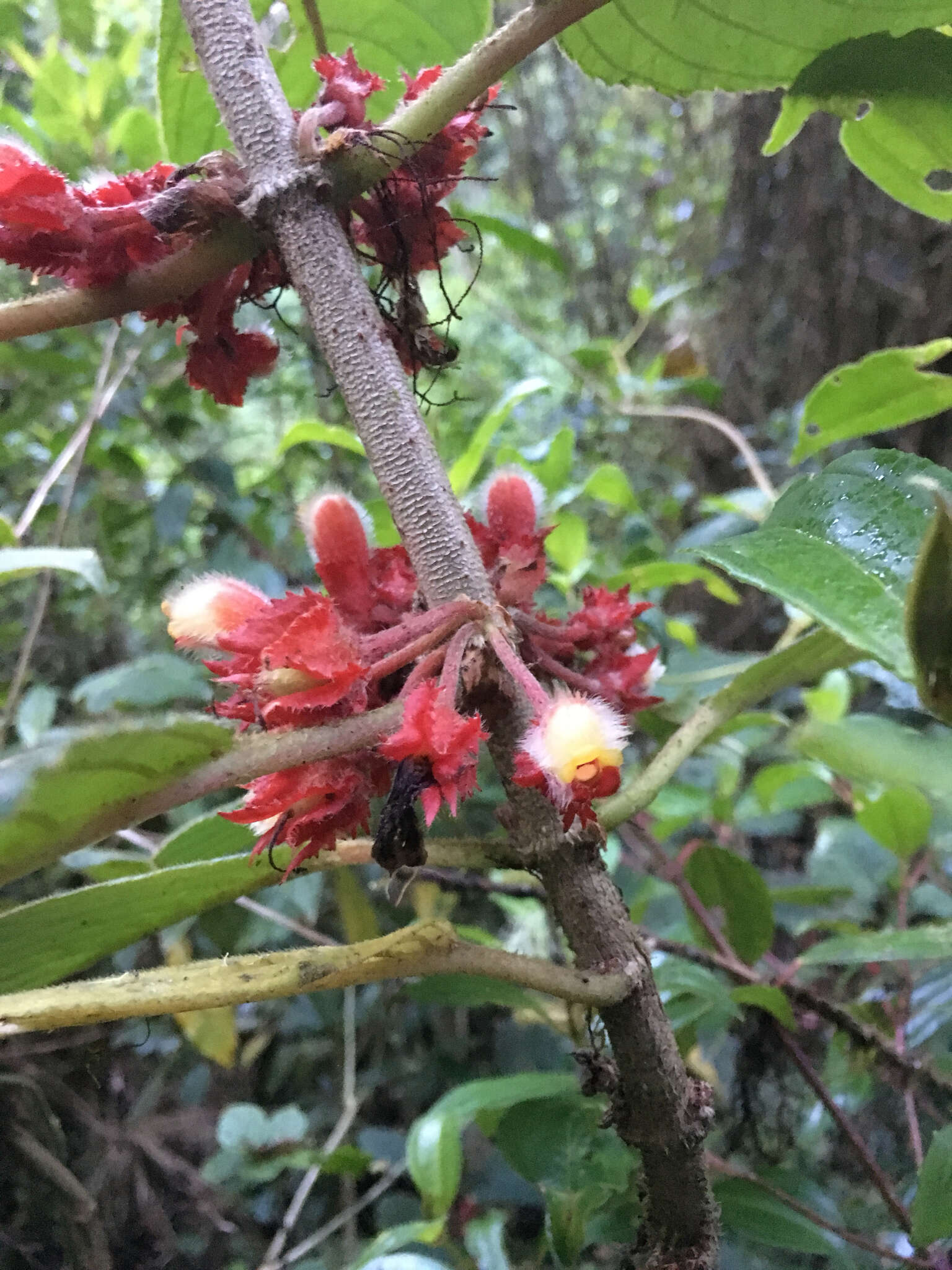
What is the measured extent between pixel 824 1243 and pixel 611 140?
3.22m

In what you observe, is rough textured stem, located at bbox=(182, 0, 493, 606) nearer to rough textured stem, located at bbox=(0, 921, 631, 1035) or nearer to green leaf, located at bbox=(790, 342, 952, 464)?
rough textured stem, located at bbox=(0, 921, 631, 1035)

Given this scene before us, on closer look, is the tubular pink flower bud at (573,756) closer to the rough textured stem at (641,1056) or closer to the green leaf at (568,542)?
the rough textured stem at (641,1056)

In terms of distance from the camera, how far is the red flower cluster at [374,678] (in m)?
0.31

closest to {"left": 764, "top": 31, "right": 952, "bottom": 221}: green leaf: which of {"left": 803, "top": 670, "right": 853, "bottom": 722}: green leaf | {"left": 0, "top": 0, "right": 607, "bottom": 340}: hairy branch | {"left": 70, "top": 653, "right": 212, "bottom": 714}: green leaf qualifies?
{"left": 0, "top": 0, "right": 607, "bottom": 340}: hairy branch

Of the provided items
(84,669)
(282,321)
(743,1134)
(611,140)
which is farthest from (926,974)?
(611,140)

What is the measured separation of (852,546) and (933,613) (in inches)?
3.5

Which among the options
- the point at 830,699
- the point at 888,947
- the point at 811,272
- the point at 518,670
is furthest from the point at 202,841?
the point at 811,272

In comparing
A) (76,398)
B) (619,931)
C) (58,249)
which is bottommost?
(619,931)

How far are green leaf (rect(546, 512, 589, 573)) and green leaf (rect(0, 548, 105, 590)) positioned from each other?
606 mm

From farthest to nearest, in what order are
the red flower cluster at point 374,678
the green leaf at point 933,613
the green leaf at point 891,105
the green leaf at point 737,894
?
the green leaf at point 737,894, the green leaf at point 891,105, the red flower cluster at point 374,678, the green leaf at point 933,613

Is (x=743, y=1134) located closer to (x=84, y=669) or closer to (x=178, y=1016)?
(x=178, y=1016)

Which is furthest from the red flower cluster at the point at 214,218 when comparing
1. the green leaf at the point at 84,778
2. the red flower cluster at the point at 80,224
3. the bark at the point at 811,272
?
the bark at the point at 811,272

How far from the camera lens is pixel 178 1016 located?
1074 mm

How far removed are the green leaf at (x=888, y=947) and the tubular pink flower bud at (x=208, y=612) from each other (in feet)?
1.53
